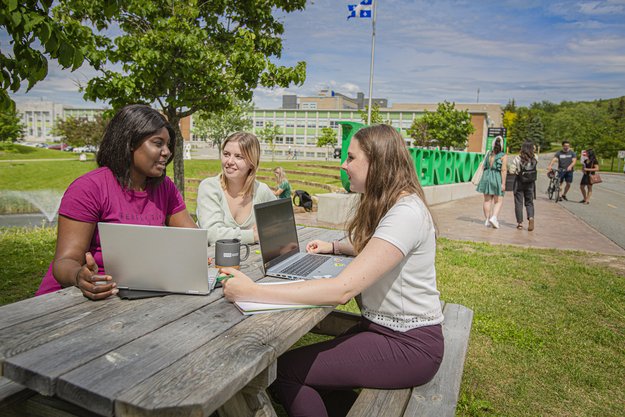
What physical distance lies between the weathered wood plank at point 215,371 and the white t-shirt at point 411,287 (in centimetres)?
47

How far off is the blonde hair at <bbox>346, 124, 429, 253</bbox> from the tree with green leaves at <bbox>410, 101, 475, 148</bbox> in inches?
2385

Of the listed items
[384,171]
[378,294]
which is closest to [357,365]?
[378,294]

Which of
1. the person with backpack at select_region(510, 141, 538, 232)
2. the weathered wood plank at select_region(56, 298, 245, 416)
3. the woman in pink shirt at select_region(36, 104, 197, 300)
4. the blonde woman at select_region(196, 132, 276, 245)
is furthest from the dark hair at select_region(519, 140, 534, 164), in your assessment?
the weathered wood plank at select_region(56, 298, 245, 416)

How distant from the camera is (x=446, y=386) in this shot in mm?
2234

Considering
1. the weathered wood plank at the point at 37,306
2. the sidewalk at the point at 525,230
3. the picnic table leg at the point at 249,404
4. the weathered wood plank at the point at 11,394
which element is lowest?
the sidewalk at the point at 525,230

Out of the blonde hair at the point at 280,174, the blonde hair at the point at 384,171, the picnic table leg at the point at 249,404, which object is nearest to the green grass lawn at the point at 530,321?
the blonde hair at the point at 384,171

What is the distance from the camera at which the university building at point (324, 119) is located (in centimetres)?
8662

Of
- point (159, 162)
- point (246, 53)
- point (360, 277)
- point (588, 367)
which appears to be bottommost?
point (588, 367)

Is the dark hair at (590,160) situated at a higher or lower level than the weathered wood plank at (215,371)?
higher

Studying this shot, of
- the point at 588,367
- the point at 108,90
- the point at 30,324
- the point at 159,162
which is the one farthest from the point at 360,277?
the point at 108,90

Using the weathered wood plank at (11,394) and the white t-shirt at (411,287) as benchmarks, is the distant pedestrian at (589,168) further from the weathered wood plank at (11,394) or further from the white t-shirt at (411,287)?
the weathered wood plank at (11,394)

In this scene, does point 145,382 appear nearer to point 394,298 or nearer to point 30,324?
point 30,324

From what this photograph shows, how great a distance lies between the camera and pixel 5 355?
1.45 metres

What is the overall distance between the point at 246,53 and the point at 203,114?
182cm
